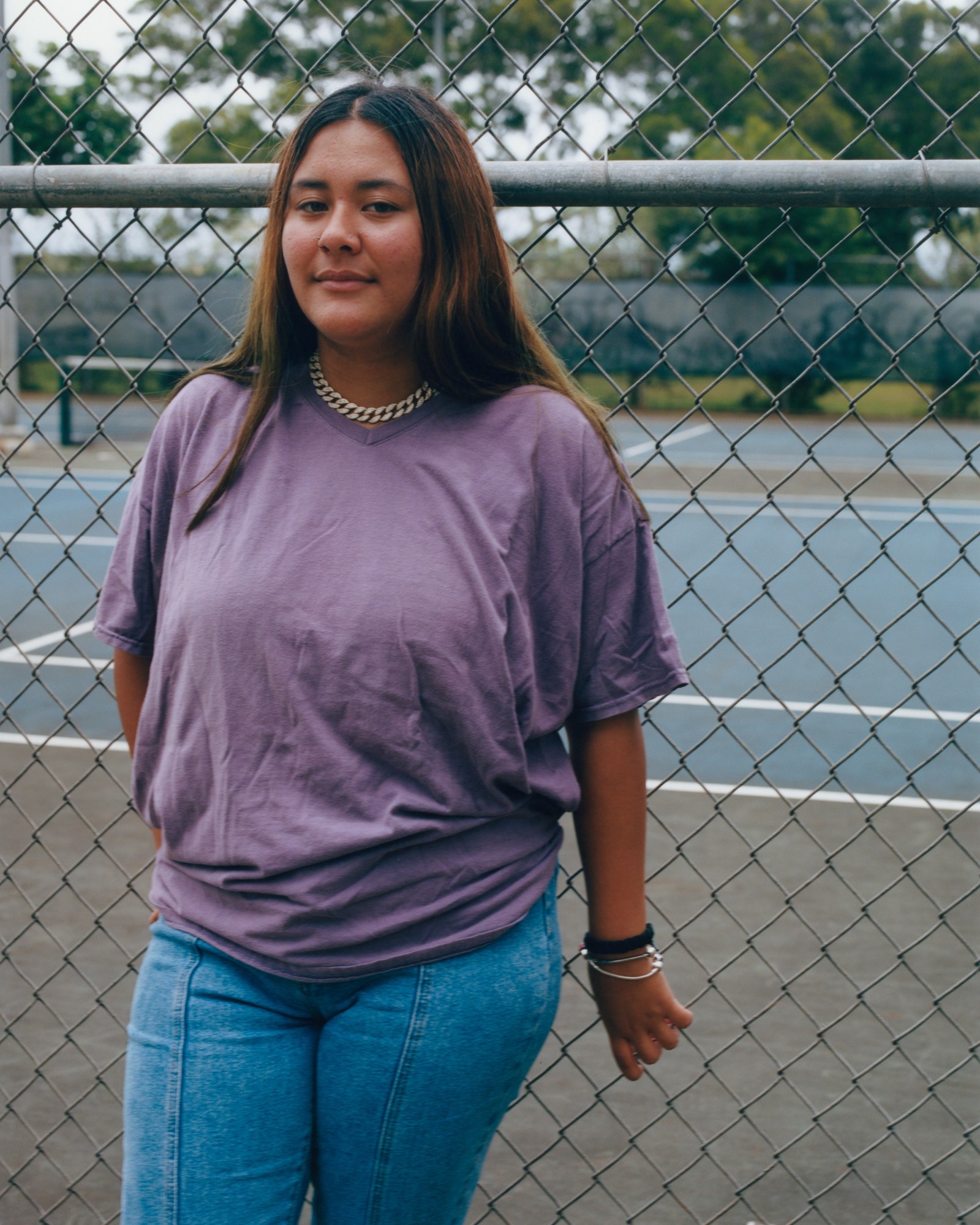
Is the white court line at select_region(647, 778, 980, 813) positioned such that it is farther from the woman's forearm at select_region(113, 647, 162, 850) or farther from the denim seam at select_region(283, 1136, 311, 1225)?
the denim seam at select_region(283, 1136, 311, 1225)

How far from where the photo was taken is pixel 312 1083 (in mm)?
1591

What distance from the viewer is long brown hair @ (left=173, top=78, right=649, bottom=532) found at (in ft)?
5.23

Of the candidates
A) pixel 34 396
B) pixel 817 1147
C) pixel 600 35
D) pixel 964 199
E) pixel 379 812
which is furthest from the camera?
pixel 600 35

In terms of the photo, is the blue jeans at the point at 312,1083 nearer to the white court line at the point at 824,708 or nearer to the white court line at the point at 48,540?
the white court line at the point at 824,708

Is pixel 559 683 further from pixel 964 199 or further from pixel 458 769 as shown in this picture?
pixel 964 199

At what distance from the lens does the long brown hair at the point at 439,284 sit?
1593 millimetres

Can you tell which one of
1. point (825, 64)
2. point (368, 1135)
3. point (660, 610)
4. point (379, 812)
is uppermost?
point (825, 64)

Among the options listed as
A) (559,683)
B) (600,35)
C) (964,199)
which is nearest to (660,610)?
(559,683)

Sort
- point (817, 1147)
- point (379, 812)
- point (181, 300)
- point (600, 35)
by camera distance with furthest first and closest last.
A: point (600, 35) < point (181, 300) < point (817, 1147) < point (379, 812)

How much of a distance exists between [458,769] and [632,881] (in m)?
0.33

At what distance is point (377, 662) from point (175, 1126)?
1.95 ft

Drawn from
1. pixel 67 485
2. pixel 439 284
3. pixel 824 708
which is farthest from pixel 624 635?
pixel 67 485

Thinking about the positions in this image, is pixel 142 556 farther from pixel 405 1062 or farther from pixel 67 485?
pixel 67 485

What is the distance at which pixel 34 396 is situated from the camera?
25984 mm
